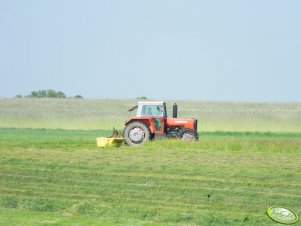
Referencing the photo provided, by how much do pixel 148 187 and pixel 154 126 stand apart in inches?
390

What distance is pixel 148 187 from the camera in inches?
582

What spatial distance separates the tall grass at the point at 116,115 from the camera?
48031 mm

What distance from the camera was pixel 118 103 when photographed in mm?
72250

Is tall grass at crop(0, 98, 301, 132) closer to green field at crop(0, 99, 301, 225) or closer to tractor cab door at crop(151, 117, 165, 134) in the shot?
tractor cab door at crop(151, 117, 165, 134)

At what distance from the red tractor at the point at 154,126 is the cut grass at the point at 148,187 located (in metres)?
5.16

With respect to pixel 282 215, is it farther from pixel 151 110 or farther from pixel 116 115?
pixel 116 115

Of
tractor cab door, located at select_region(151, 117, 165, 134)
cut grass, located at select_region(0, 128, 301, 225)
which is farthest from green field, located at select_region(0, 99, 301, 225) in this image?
tractor cab door, located at select_region(151, 117, 165, 134)

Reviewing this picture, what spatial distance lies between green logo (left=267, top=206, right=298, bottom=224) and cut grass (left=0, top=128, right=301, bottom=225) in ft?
0.58

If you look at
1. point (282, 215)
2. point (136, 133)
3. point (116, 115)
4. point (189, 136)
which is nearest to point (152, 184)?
point (282, 215)

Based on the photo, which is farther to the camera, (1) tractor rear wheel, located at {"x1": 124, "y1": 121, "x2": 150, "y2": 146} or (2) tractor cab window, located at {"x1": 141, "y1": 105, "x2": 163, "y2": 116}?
(2) tractor cab window, located at {"x1": 141, "y1": 105, "x2": 163, "y2": 116}

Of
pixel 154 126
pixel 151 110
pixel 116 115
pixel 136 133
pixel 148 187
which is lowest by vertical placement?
pixel 116 115

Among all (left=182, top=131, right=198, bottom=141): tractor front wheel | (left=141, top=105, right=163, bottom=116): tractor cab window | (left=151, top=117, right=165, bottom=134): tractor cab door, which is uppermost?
(left=141, top=105, right=163, bottom=116): tractor cab window

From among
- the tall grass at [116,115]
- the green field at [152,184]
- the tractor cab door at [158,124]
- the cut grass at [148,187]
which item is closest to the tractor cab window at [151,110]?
the tractor cab door at [158,124]

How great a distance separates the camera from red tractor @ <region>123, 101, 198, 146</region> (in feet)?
80.1
